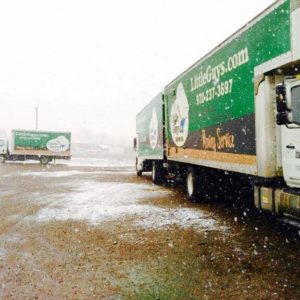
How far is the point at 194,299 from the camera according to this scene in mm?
4336

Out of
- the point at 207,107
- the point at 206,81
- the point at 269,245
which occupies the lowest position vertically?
the point at 269,245

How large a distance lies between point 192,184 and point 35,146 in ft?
106

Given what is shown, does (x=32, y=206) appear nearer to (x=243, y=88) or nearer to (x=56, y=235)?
(x=56, y=235)

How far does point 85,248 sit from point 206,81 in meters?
5.30

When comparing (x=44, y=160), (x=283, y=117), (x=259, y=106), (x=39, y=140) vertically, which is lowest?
(x=44, y=160)

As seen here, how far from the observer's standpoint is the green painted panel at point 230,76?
6.37m

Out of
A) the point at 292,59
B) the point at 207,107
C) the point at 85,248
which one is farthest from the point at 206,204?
the point at 292,59

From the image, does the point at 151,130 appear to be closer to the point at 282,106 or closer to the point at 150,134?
the point at 150,134

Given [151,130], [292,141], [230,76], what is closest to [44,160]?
[151,130]

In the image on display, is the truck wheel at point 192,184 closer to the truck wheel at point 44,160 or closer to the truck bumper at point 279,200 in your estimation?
the truck bumper at point 279,200

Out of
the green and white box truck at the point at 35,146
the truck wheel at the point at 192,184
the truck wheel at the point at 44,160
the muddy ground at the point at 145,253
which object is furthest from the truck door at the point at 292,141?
the truck wheel at the point at 44,160

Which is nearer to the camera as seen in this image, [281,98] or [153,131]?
[281,98]

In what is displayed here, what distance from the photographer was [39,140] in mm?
41031

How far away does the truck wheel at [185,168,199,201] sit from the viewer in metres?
11.5
